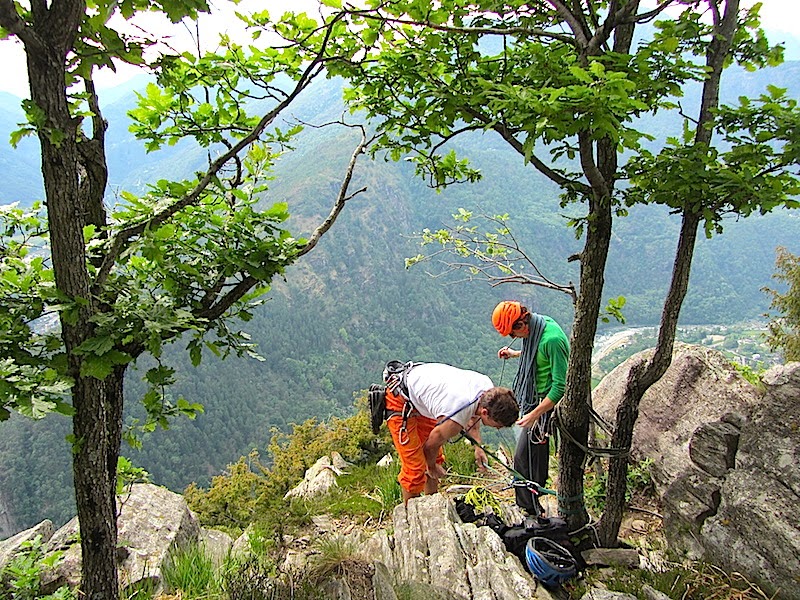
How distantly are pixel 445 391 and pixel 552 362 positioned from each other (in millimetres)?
1004

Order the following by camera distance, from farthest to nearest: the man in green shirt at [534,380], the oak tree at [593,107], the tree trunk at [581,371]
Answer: the man in green shirt at [534,380], the tree trunk at [581,371], the oak tree at [593,107]

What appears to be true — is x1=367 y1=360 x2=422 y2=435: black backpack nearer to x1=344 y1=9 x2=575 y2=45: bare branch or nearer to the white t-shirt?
the white t-shirt

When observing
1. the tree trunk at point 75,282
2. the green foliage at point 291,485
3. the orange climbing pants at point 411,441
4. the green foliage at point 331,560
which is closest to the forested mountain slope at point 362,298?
the green foliage at point 291,485

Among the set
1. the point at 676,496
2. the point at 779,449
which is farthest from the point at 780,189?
the point at 676,496

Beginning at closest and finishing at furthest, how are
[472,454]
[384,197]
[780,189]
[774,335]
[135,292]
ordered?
[135,292] → [780,189] → [472,454] → [774,335] → [384,197]

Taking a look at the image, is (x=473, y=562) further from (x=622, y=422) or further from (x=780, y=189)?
(x=780, y=189)

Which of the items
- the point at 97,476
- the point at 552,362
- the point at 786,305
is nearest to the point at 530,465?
the point at 552,362

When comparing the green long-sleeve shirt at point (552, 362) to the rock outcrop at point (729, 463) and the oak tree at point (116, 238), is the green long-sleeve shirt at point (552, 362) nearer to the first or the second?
the rock outcrop at point (729, 463)

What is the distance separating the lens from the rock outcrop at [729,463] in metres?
3.38

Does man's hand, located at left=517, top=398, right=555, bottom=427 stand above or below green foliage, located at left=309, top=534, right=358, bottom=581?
above

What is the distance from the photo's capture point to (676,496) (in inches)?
171

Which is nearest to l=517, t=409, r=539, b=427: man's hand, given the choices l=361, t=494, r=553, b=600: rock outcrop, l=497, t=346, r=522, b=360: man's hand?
l=497, t=346, r=522, b=360: man's hand

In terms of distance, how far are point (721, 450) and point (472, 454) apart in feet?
10.3

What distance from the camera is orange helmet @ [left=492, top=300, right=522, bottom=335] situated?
4.54 metres
